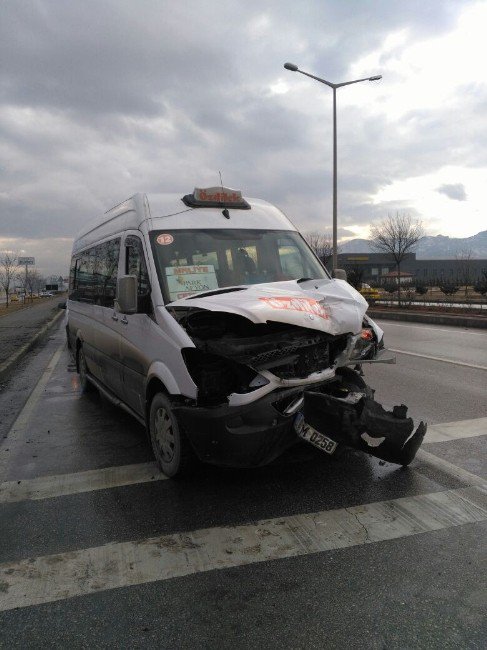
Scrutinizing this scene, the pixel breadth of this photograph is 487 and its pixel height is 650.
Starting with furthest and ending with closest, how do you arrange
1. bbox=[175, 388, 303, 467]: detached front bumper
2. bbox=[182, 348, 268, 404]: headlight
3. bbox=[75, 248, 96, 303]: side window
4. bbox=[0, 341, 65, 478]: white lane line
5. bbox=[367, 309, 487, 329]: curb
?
1. bbox=[367, 309, 487, 329]: curb
2. bbox=[75, 248, 96, 303]: side window
3. bbox=[0, 341, 65, 478]: white lane line
4. bbox=[182, 348, 268, 404]: headlight
5. bbox=[175, 388, 303, 467]: detached front bumper

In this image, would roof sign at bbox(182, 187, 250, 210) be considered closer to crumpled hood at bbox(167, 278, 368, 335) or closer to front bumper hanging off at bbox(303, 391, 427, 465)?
crumpled hood at bbox(167, 278, 368, 335)

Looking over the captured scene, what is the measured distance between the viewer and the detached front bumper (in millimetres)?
3732

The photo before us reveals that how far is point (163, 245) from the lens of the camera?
481 cm

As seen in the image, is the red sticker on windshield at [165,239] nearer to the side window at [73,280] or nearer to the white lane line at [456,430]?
the white lane line at [456,430]

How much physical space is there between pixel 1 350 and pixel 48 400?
7.40 metres

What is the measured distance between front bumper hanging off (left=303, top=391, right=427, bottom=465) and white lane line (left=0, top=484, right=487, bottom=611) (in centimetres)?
45

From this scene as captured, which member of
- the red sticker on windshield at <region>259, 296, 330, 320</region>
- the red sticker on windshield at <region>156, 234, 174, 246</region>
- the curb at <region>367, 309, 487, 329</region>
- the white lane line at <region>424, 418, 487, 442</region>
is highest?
the red sticker on windshield at <region>156, 234, 174, 246</region>

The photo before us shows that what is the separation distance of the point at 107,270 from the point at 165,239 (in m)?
1.61

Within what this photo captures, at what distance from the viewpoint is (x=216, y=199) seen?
5371 mm

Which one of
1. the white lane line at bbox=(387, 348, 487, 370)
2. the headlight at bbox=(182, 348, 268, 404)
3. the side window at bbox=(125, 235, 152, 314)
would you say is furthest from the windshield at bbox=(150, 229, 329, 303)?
the white lane line at bbox=(387, 348, 487, 370)

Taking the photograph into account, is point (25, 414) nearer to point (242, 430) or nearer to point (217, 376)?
point (217, 376)

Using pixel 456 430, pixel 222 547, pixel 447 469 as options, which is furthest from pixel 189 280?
pixel 456 430

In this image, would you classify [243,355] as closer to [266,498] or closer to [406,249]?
[266,498]

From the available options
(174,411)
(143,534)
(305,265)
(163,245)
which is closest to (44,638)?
(143,534)
